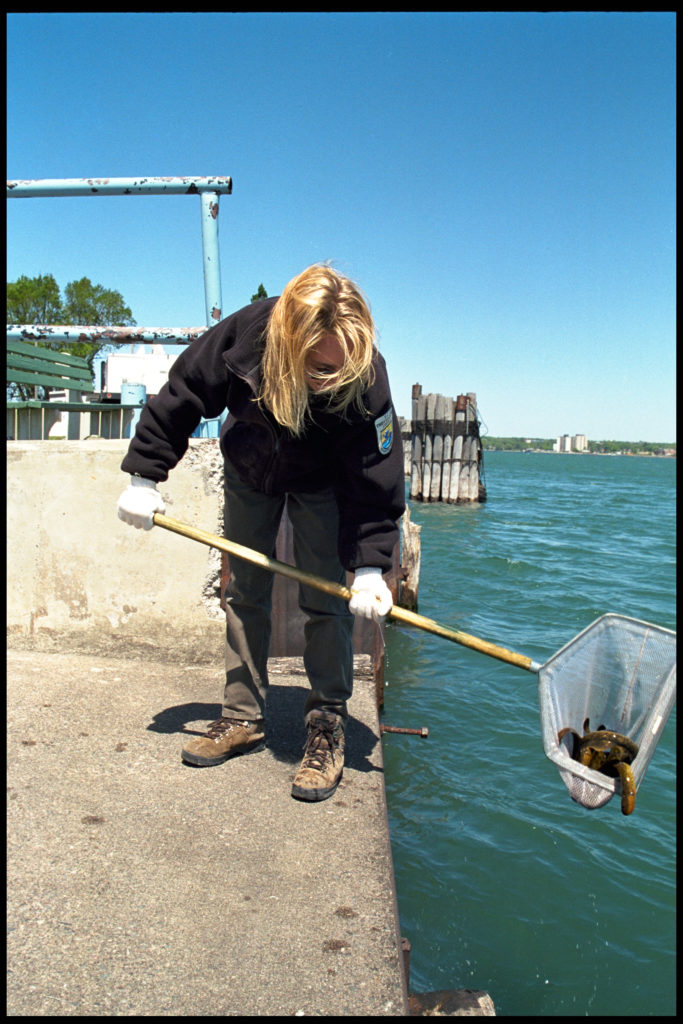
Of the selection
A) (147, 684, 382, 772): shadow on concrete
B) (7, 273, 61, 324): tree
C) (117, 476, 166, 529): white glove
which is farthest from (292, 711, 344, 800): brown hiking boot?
(7, 273, 61, 324): tree

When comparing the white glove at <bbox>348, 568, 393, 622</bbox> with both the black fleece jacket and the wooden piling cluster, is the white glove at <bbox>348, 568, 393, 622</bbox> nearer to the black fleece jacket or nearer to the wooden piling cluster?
the black fleece jacket

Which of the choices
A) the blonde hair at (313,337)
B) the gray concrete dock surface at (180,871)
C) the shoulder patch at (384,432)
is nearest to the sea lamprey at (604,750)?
the gray concrete dock surface at (180,871)

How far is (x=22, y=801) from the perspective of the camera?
8.22 ft

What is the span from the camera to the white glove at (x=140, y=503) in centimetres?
285

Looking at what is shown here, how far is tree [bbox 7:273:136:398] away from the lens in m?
37.4

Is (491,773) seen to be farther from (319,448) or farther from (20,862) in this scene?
(20,862)

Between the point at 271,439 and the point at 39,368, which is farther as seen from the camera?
the point at 39,368

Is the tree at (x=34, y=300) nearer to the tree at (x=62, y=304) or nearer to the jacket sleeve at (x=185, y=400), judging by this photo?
the tree at (x=62, y=304)

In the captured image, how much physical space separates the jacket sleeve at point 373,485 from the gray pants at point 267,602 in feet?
0.39

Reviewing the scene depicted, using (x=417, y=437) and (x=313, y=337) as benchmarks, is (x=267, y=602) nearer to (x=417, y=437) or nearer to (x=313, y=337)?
(x=313, y=337)

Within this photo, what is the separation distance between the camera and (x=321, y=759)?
9.08 ft

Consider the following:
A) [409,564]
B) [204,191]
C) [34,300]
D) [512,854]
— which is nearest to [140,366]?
[409,564]

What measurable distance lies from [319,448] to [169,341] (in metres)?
1.51

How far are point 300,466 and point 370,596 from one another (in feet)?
1.77
